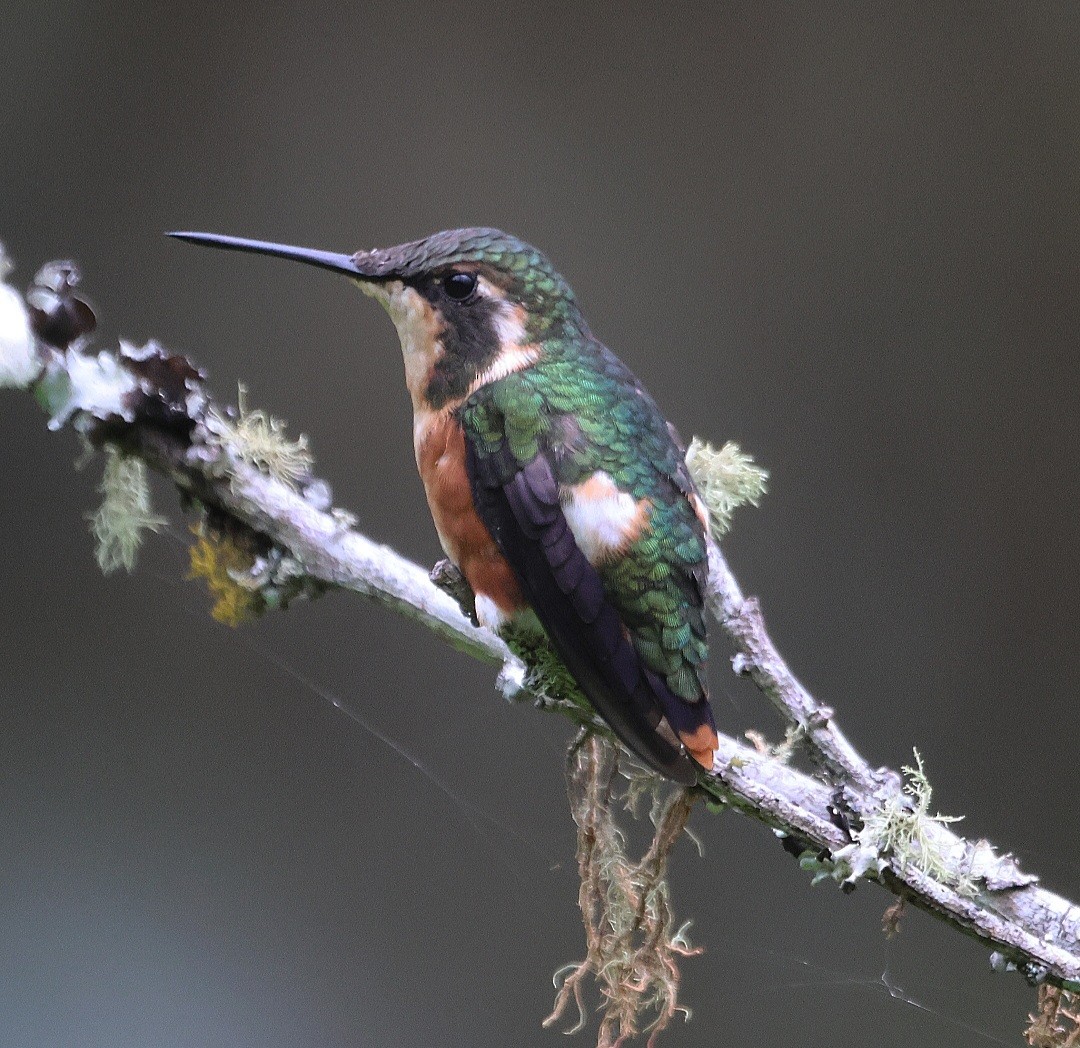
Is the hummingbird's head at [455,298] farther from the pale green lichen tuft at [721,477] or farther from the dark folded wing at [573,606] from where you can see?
the pale green lichen tuft at [721,477]

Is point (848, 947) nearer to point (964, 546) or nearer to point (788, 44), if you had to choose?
point (964, 546)

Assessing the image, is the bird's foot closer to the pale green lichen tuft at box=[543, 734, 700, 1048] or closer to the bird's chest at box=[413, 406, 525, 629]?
the bird's chest at box=[413, 406, 525, 629]

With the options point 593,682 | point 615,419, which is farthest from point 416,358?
point 593,682

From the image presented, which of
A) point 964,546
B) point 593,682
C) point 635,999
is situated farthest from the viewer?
point 964,546

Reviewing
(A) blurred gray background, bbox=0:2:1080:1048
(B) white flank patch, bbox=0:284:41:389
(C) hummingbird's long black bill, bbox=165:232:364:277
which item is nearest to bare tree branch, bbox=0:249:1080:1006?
(B) white flank patch, bbox=0:284:41:389

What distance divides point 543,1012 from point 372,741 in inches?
15.7

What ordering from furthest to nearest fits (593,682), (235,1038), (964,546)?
(964,546) < (235,1038) < (593,682)

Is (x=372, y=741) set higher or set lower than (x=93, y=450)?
higher

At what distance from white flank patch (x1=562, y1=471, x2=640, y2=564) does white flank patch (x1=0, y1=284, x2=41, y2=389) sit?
36cm

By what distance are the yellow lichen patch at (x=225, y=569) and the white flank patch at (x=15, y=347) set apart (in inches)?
6.2

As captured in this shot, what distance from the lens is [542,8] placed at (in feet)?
4.58

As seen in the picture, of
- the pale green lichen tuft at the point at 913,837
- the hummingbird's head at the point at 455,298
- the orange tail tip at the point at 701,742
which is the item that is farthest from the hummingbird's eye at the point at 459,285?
the pale green lichen tuft at the point at 913,837

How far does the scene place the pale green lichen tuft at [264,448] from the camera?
2.48ft

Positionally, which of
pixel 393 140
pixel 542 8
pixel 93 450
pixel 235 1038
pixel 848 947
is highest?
pixel 542 8
